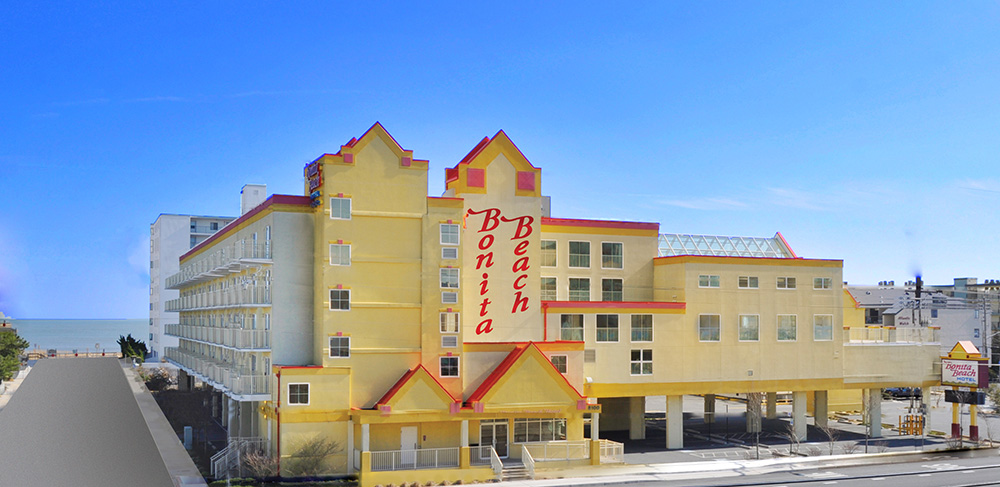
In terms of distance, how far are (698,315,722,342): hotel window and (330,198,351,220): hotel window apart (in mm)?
22725

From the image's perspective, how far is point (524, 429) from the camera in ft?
151

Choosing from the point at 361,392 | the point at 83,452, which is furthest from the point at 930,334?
the point at 83,452

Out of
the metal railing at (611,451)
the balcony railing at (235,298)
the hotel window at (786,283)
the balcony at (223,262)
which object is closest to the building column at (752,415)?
the hotel window at (786,283)

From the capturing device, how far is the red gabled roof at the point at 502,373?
143 ft

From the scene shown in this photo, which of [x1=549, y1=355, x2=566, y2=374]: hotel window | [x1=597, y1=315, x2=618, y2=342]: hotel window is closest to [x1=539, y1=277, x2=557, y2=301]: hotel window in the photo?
[x1=597, y1=315, x2=618, y2=342]: hotel window

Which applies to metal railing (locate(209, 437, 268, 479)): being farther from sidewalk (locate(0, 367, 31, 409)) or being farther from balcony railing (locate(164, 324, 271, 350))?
sidewalk (locate(0, 367, 31, 409))

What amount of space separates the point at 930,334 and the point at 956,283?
56042mm

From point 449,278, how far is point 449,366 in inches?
177

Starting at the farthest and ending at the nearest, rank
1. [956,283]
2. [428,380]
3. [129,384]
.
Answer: [956,283] → [129,384] → [428,380]

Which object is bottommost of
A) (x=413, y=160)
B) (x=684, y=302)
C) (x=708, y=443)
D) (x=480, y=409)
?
(x=708, y=443)

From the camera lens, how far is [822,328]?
55281mm

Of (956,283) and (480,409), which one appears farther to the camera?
(956,283)

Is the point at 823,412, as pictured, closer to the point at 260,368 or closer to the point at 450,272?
the point at 450,272

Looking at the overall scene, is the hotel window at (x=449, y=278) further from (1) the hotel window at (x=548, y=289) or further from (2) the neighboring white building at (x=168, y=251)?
(2) the neighboring white building at (x=168, y=251)
